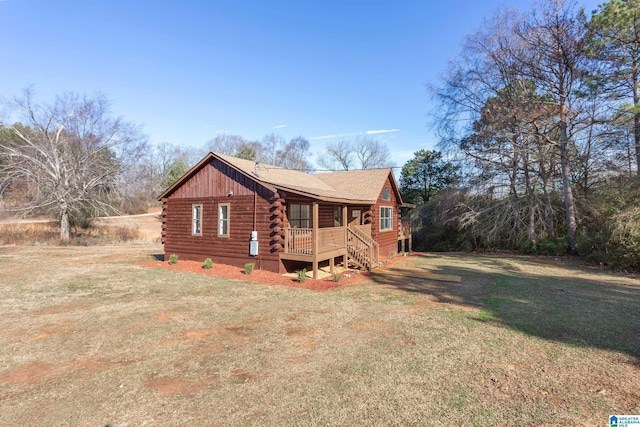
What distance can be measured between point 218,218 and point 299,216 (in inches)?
146

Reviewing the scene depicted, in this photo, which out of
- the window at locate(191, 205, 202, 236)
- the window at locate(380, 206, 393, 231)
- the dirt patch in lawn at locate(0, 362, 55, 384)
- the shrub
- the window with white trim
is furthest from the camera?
the window at locate(380, 206, 393, 231)

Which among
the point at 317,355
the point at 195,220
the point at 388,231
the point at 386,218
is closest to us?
the point at 317,355

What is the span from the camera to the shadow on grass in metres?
5.69

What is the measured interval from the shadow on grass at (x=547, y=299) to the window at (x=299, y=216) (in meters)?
4.44

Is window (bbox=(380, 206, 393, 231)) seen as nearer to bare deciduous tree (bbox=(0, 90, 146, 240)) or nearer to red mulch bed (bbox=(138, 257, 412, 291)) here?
red mulch bed (bbox=(138, 257, 412, 291))

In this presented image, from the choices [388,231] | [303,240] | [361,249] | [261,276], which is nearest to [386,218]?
[388,231]

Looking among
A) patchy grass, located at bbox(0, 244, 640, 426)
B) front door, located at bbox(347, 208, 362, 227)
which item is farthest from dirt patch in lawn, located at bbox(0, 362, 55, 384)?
front door, located at bbox(347, 208, 362, 227)

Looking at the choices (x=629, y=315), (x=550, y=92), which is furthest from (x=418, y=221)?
(x=629, y=315)

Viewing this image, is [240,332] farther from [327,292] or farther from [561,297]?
[561,297]

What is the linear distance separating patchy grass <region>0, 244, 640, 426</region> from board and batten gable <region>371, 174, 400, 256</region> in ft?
24.0

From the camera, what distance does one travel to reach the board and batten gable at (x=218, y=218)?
11883 mm

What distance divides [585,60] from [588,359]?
18504 millimetres

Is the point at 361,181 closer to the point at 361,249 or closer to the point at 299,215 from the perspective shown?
the point at 299,215

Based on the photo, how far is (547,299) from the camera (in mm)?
8141
